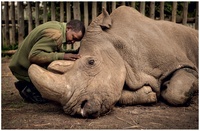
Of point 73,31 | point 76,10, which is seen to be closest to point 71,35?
point 73,31

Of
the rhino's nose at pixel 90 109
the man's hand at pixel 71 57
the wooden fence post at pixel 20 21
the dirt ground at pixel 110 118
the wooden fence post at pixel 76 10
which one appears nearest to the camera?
the dirt ground at pixel 110 118

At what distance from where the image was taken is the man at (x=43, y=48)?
13.4ft

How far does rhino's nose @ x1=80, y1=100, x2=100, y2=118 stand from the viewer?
3.72m

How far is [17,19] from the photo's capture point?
971cm

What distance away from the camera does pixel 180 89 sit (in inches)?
171

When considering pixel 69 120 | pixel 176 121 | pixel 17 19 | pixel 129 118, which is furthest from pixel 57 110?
pixel 17 19

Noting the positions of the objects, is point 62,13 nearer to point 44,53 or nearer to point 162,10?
point 162,10

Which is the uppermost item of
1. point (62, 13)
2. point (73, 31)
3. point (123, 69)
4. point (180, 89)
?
point (73, 31)

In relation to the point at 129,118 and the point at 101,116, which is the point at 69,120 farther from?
the point at 129,118

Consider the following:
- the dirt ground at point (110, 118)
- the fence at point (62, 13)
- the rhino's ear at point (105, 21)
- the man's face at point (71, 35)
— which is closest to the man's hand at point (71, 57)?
the man's face at point (71, 35)

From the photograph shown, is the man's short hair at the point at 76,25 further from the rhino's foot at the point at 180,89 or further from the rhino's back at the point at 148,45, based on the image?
the rhino's foot at the point at 180,89

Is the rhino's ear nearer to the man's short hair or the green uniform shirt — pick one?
the man's short hair

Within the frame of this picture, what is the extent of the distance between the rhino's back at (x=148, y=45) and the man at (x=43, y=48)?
1.78 feet

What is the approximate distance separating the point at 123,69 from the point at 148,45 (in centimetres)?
67
